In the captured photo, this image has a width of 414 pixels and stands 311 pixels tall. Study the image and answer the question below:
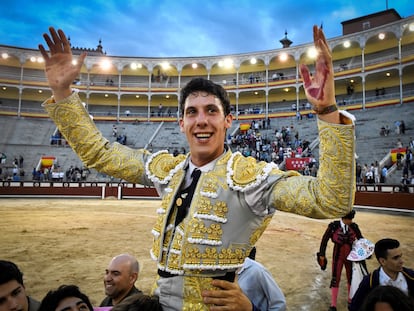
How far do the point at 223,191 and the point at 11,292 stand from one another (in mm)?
1513

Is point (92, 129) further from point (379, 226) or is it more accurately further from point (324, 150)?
point (379, 226)

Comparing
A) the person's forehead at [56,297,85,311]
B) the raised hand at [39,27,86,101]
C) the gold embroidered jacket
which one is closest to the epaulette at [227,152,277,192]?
the gold embroidered jacket

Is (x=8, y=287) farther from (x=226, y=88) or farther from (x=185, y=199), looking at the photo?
(x=226, y=88)

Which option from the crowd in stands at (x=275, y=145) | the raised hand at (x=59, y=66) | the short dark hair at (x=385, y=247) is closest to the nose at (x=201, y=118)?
the raised hand at (x=59, y=66)

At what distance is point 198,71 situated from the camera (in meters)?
33.8

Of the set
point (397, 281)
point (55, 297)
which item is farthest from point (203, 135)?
point (397, 281)

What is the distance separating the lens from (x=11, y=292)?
176 centimetres

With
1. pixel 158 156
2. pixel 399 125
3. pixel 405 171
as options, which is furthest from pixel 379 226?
pixel 399 125

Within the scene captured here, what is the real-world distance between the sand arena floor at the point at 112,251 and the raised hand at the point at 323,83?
2.97m

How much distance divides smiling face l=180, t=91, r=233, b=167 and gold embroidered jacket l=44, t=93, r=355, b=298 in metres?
0.10

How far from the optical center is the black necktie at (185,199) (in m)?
1.34

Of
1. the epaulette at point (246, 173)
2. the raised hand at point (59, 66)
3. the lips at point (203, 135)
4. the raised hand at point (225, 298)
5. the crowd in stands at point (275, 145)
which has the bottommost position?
the raised hand at point (225, 298)

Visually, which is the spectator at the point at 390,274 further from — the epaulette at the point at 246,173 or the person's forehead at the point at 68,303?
the person's forehead at the point at 68,303

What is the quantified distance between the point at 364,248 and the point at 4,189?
21140 millimetres
